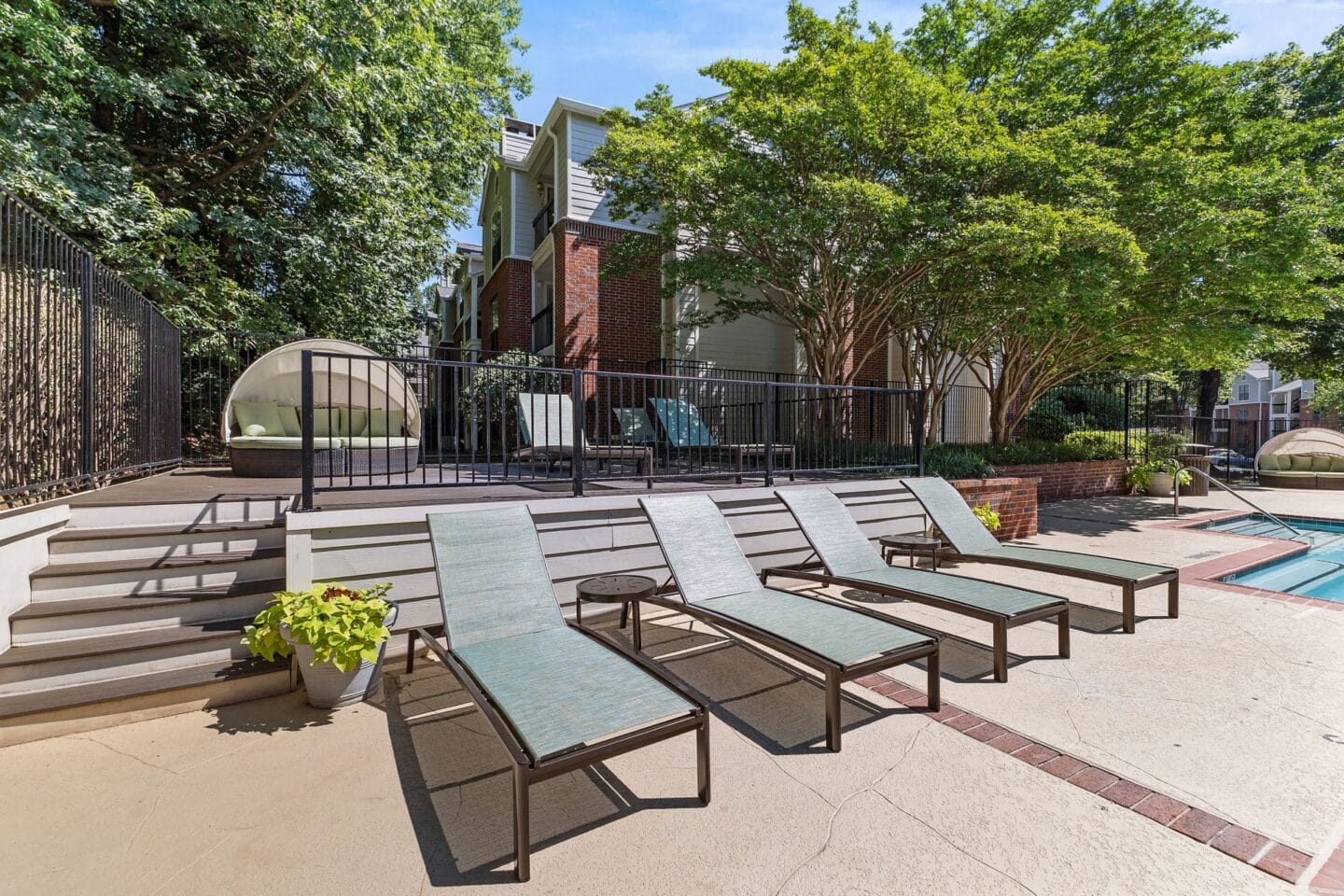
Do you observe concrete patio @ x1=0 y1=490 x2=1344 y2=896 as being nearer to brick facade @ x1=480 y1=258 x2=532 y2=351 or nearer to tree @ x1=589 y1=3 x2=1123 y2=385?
tree @ x1=589 y1=3 x2=1123 y2=385

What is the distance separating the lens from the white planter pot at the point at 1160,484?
39.3 feet

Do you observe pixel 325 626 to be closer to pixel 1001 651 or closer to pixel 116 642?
pixel 116 642

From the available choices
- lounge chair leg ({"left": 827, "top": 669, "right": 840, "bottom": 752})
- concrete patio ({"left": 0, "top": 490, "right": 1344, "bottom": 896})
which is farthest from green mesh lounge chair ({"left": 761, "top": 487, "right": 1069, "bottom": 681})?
lounge chair leg ({"left": 827, "top": 669, "right": 840, "bottom": 752})

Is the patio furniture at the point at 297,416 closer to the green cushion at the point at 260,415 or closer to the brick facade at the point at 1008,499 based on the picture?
the green cushion at the point at 260,415

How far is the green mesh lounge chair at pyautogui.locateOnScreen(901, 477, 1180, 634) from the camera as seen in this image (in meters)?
4.13

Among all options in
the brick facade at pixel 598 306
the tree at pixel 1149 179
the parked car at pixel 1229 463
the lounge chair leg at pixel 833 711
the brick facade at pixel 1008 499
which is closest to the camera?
the lounge chair leg at pixel 833 711

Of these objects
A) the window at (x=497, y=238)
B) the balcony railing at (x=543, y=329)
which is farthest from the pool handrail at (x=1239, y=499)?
the window at (x=497, y=238)

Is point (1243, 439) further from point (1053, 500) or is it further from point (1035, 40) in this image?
point (1035, 40)

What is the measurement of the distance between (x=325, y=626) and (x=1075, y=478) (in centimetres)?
1335

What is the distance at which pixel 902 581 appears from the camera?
158 inches

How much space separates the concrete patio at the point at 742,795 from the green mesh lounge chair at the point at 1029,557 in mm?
669

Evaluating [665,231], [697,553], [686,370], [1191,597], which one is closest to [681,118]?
[665,231]

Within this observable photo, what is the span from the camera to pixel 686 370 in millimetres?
12992

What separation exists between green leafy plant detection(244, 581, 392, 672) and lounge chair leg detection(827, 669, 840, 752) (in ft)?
7.54
